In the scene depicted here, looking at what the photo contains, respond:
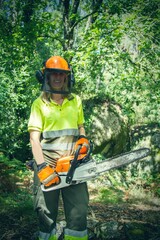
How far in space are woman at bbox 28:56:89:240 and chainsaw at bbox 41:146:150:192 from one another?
0.34 ft

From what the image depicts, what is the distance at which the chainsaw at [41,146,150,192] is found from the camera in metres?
2.38

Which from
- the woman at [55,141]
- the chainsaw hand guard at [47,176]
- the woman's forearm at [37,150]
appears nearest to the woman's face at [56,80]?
the woman at [55,141]

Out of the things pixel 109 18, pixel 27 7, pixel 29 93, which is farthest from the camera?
pixel 29 93

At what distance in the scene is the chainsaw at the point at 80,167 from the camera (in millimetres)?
2383

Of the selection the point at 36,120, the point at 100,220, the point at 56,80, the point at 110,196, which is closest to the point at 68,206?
the point at 36,120

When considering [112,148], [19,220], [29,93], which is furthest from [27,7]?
[19,220]

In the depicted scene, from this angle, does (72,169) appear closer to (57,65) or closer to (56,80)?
(56,80)

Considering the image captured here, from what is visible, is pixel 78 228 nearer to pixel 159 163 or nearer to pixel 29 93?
pixel 29 93

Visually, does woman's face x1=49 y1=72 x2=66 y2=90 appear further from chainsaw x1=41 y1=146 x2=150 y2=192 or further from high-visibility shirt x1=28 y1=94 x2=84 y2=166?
chainsaw x1=41 y1=146 x2=150 y2=192

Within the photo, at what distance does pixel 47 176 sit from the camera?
7.39 feet

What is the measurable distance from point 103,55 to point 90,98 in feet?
9.36

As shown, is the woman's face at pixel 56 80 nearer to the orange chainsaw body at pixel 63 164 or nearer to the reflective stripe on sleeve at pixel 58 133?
the reflective stripe on sleeve at pixel 58 133

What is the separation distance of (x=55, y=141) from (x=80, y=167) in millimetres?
382

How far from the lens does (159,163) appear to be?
8.18 metres
